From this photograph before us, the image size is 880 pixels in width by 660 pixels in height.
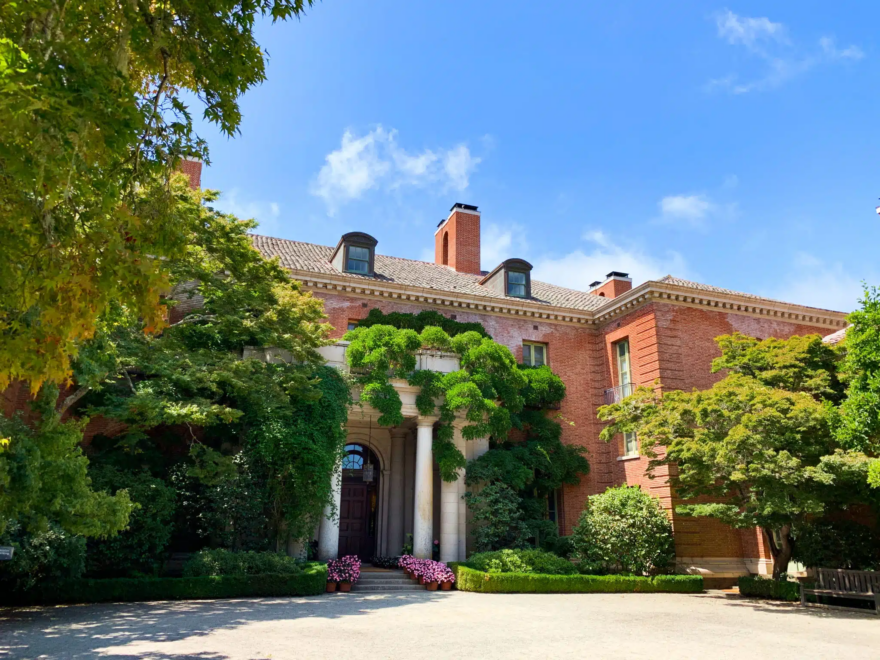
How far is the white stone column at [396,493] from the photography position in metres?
20.3

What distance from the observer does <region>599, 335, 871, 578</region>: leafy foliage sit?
45.0 feet

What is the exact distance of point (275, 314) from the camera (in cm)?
1539

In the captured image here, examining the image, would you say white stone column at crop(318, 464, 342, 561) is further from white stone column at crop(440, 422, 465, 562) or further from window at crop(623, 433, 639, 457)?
window at crop(623, 433, 639, 457)

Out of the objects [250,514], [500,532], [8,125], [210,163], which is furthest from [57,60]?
[500,532]

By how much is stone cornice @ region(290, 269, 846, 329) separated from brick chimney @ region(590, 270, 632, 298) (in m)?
4.85

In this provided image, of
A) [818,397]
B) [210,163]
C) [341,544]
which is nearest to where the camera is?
[210,163]

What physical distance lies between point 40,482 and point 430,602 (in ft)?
27.3

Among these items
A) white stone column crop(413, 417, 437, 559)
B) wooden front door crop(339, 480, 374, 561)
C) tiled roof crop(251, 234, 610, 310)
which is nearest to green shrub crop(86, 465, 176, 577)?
white stone column crop(413, 417, 437, 559)

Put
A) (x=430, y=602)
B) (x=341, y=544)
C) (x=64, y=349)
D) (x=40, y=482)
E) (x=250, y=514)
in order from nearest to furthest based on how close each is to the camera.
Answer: (x=64, y=349)
(x=40, y=482)
(x=430, y=602)
(x=250, y=514)
(x=341, y=544)

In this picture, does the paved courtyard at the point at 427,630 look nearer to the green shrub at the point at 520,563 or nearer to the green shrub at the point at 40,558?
the green shrub at the point at 40,558

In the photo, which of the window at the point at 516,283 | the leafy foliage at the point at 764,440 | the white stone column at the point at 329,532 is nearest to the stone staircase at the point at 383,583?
the white stone column at the point at 329,532

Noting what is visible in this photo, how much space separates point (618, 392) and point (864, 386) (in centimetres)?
952

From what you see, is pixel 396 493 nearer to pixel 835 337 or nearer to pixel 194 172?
pixel 194 172

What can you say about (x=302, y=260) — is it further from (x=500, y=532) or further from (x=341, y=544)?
(x=500, y=532)
